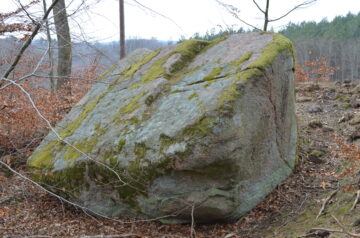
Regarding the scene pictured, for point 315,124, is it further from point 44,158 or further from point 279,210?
point 44,158

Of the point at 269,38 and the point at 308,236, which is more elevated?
the point at 269,38

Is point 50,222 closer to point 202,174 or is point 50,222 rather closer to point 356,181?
point 202,174

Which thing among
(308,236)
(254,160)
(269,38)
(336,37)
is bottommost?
(308,236)

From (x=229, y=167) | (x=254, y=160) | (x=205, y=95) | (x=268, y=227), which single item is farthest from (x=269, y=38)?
(x=268, y=227)

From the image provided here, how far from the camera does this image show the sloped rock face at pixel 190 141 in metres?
3.98

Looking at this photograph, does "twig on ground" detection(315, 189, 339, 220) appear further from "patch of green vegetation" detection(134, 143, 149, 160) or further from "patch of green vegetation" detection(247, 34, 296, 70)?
"patch of green vegetation" detection(134, 143, 149, 160)

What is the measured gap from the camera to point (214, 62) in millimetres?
5309

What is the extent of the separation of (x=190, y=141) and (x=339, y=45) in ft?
185

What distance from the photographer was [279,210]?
14.6 ft

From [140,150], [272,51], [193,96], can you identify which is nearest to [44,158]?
[140,150]

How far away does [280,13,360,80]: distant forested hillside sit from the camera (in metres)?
51.2

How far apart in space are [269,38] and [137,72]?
98.1 inches

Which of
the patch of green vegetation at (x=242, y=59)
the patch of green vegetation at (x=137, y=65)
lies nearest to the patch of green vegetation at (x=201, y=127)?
the patch of green vegetation at (x=242, y=59)

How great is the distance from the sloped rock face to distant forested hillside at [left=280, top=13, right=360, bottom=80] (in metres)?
47.8
